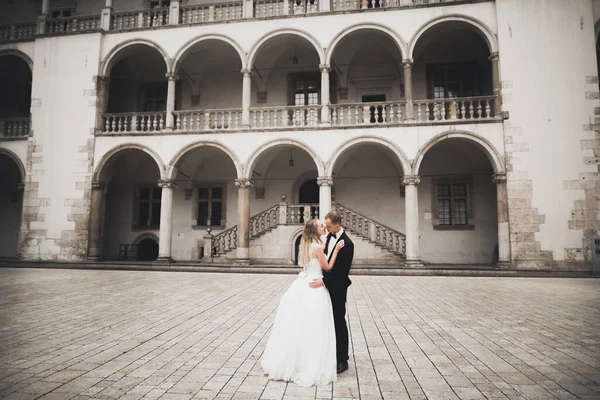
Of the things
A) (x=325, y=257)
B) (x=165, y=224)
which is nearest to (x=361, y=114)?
(x=165, y=224)

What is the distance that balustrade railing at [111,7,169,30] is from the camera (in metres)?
18.5

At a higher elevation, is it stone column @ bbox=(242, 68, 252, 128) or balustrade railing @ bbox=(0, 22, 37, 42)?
balustrade railing @ bbox=(0, 22, 37, 42)

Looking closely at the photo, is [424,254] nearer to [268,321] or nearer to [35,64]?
[268,321]

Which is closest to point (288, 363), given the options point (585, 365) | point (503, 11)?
point (585, 365)

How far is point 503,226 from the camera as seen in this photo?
14.9m

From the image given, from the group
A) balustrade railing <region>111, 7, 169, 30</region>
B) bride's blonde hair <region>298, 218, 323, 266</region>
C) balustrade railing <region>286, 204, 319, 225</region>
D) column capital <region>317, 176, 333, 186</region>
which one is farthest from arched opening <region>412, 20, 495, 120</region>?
bride's blonde hair <region>298, 218, 323, 266</region>

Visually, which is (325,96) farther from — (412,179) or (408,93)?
(412,179)

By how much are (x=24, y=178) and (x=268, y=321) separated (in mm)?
17410

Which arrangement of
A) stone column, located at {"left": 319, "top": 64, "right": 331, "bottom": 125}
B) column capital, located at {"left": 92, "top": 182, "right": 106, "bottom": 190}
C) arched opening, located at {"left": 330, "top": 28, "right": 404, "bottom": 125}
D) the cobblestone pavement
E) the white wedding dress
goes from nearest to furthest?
1. the cobblestone pavement
2. the white wedding dress
3. stone column, located at {"left": 319, "top": 64, "right": 331, "bottom": 125}
4. column capital, located at {"left": 92, "top": 182, "right": 106, "bottom": 190}
5. arched opening, located at {"left": 330, "top": 28, "right": 404, "bottom": 125}

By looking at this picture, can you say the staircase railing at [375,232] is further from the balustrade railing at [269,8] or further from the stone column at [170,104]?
the balustrade railing at [269,8]

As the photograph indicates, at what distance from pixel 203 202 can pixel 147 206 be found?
10.3 feet

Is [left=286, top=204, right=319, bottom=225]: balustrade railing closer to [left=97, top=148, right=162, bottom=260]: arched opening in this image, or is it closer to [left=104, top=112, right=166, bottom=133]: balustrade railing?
[left=104, top=112, right=166, bottom=133]: balustrade railing

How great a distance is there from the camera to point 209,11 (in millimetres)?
18016

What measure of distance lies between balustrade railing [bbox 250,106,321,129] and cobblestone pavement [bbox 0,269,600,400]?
9.23m
